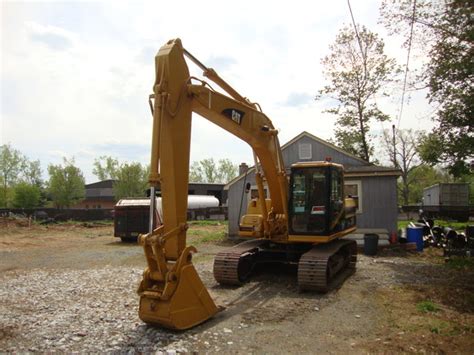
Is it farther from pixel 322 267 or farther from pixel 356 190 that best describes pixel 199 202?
pixel 322 267

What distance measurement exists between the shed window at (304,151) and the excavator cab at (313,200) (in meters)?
8.81

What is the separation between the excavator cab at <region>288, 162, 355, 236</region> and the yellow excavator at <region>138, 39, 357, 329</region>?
22mm

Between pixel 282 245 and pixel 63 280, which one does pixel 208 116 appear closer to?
pixel 282 245

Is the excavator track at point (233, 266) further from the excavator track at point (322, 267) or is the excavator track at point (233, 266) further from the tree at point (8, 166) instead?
the tree at point (8, 166)

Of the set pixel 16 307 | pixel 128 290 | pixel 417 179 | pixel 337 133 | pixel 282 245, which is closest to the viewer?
pixel 16 307

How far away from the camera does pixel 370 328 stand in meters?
6.50

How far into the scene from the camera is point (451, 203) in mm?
31062

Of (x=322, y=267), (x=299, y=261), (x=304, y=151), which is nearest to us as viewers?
(x=322, y=267)

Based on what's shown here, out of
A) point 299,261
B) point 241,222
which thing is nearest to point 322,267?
point 299,261

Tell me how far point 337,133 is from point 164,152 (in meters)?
28.8

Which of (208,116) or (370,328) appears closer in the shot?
(370,328)

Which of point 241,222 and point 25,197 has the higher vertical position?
point 25,197

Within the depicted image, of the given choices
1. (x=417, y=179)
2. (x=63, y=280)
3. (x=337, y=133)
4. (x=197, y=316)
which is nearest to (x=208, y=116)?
(x=197, y=316)

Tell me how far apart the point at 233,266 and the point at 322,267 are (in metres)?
1.90
